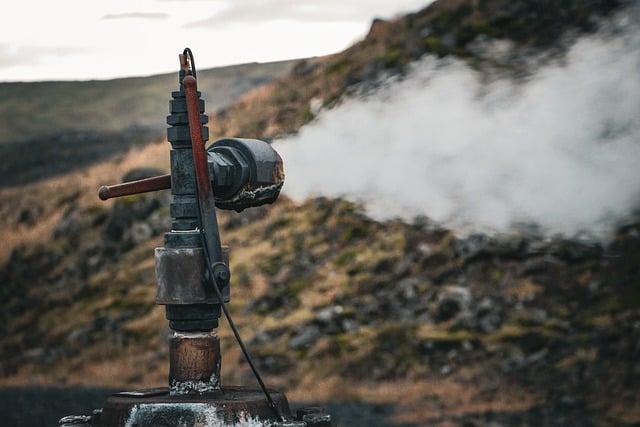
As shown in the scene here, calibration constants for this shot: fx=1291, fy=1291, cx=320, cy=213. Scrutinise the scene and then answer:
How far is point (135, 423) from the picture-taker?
781 cm

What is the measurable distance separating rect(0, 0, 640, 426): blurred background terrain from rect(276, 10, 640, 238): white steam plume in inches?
26.1

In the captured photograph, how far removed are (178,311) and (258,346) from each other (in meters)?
24.0

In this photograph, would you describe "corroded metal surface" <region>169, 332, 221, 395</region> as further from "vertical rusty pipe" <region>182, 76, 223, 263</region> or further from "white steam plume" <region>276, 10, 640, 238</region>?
"white steam plume" <region>276, 10, 640, 238</region>

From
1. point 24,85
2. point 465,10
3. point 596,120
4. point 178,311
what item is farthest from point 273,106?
point 24,85

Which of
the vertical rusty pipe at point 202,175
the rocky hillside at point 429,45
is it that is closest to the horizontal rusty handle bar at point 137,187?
the vertical rusty pipe at point 202,175

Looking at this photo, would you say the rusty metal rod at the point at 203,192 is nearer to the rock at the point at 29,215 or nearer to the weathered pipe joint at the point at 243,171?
the weathered pipe joint at the point at 243,171

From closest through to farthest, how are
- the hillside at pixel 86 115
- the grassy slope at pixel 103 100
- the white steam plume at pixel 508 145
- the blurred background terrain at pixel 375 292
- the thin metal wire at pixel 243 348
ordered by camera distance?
the thin metal wire at pixel 243 348 → the blurred background terrain at pixel 375 292 → the white steam plume at pixel 508 145 → the hillside at pixel 86 115 → the grassy slope at pixel 103 100

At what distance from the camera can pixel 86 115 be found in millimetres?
143125

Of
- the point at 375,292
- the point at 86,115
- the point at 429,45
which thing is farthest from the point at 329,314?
the point at 86,115

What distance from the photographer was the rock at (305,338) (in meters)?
31.4

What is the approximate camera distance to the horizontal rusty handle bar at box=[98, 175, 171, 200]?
27.3ft

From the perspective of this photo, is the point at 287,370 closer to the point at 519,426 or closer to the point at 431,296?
the point at 431,296

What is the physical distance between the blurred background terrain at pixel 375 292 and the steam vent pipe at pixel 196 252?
11.9m

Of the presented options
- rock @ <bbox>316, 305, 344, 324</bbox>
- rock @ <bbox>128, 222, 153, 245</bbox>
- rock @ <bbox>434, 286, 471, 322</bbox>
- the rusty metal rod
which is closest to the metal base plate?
the rusty metal rod
